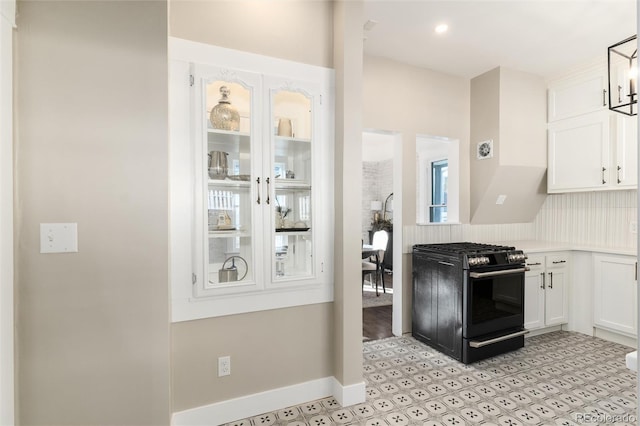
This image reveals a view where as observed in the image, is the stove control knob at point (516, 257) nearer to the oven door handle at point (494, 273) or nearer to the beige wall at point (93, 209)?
the oven door handle at point (494, 273)

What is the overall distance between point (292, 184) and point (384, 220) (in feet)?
17.1

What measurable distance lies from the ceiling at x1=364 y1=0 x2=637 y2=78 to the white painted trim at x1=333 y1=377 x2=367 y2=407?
276cm

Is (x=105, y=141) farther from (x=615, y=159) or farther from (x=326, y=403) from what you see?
(x=615, y=159)

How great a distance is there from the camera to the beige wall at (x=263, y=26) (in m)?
1.91

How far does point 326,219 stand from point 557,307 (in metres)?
2.93

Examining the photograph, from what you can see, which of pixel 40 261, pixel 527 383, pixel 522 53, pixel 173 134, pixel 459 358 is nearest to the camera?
pixel 40 261

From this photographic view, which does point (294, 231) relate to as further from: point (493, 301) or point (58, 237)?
point (493, 301)

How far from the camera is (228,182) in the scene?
205 centimetres

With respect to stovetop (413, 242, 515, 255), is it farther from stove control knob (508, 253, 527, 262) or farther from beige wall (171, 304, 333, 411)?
beige wall (171, 304, 333, 411)

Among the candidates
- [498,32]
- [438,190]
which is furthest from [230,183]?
[438,190]

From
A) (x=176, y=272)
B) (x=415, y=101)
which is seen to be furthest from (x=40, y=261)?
(x=415, y=101)

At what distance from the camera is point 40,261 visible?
1273 mm

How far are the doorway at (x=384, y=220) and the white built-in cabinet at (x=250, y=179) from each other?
1237mm

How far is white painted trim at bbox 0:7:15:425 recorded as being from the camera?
45.9 inches
